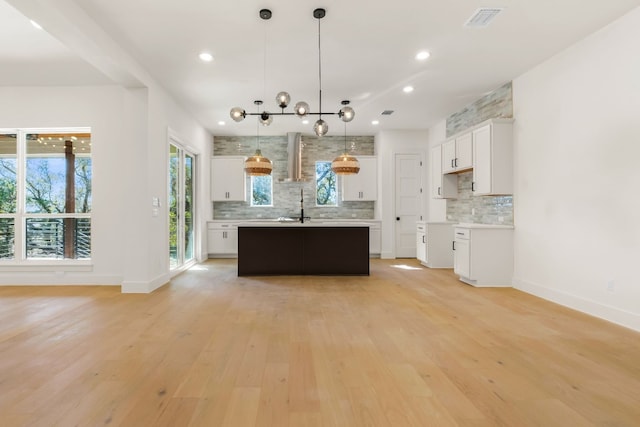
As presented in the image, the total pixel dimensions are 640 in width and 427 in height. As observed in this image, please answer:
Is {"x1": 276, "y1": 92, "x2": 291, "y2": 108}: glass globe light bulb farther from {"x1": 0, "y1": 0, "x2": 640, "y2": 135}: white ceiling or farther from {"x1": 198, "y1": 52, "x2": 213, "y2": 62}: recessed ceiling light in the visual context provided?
{"x1": 198, "y1": 52, "x2": 213, "y2": 62}: recessed ceiling light

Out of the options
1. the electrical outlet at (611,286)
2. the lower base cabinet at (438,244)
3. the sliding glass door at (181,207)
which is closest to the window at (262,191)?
the sliding glass door at (181,207)

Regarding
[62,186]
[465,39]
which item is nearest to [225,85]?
[62,186]

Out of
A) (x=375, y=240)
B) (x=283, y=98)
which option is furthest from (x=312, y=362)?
(x=375, y=240)

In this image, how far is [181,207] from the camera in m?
6.30

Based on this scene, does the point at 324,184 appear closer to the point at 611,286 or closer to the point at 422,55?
the point at 422,55

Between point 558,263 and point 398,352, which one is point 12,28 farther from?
point 558,263

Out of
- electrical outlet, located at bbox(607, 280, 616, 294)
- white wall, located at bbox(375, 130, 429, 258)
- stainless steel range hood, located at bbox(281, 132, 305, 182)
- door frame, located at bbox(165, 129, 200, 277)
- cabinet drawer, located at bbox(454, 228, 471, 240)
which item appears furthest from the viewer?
stainless steel range hood, located at bbox(281, 132, 305, 182)

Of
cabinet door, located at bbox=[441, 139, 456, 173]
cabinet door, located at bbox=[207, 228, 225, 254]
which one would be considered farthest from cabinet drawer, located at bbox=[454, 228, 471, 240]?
cabinet door, located at bbox=[207, 228, 225, 254]

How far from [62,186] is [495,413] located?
6.25 m

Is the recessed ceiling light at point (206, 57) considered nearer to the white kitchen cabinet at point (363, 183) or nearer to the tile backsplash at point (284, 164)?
the tile backsplash at point (284, 164)

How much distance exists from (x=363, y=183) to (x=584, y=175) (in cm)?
475

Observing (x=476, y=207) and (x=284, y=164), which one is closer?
(x=476, y=207)

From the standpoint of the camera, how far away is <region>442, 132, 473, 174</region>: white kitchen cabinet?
5355 mm

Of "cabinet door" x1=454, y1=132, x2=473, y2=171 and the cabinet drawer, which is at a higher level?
"cabinet door" x1=454, y1=132, x2=473, y2=171
